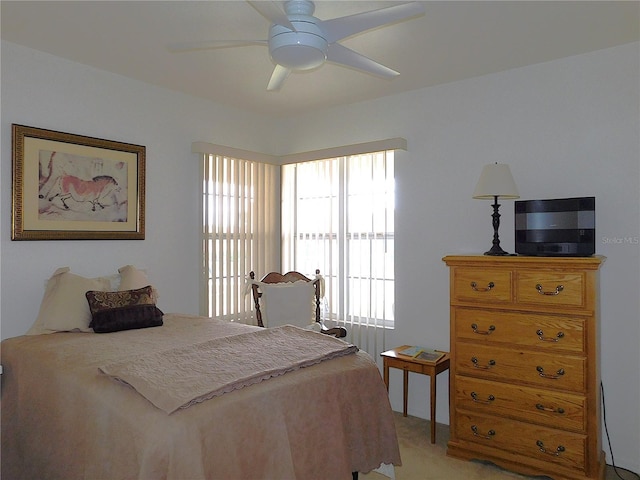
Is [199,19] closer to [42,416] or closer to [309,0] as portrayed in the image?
[309,0]

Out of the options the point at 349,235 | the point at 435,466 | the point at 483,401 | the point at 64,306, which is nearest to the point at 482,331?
the point at 483,401

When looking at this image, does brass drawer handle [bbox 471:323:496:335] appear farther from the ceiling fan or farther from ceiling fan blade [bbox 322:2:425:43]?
ceiling fan blade [bbox 322:2:425:43]

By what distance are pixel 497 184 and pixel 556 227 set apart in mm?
449

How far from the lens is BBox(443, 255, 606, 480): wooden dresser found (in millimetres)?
2623

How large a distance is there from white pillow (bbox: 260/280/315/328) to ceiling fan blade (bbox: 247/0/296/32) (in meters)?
2.38

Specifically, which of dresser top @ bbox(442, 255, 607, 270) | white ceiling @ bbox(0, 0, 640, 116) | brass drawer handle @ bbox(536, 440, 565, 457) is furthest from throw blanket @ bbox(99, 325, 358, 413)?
white ceiling @ bbox(0, 0, 640, 116)

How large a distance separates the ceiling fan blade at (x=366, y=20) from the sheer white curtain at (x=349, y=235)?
1952mm

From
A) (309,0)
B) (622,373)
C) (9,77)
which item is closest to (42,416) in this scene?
(9,77)

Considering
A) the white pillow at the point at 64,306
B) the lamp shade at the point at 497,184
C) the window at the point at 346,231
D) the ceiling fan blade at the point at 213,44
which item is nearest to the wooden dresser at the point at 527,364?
the lamp shade at the point at 497,184

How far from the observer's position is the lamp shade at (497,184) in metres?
3.00

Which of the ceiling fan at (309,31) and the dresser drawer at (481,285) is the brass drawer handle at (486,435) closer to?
the dresser drawer at (481,285)

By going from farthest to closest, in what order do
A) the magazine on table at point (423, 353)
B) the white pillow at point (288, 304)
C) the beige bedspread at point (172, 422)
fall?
the white pillow at point (288, 304) < the magazine on table at point (423, 353) < the beige bedspread at point (172, 422)

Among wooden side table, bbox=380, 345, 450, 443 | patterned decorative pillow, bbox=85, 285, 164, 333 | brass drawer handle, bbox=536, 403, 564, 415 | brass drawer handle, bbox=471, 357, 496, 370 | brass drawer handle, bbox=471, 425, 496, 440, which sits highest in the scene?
patterned decorative pillow, bbox=85, 285, 164, 333

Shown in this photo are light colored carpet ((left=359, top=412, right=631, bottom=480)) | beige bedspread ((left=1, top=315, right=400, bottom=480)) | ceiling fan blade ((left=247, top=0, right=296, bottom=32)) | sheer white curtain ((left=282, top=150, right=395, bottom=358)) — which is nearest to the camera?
beige bedspread ((left=1, top=315, right=400, bottom=480))
